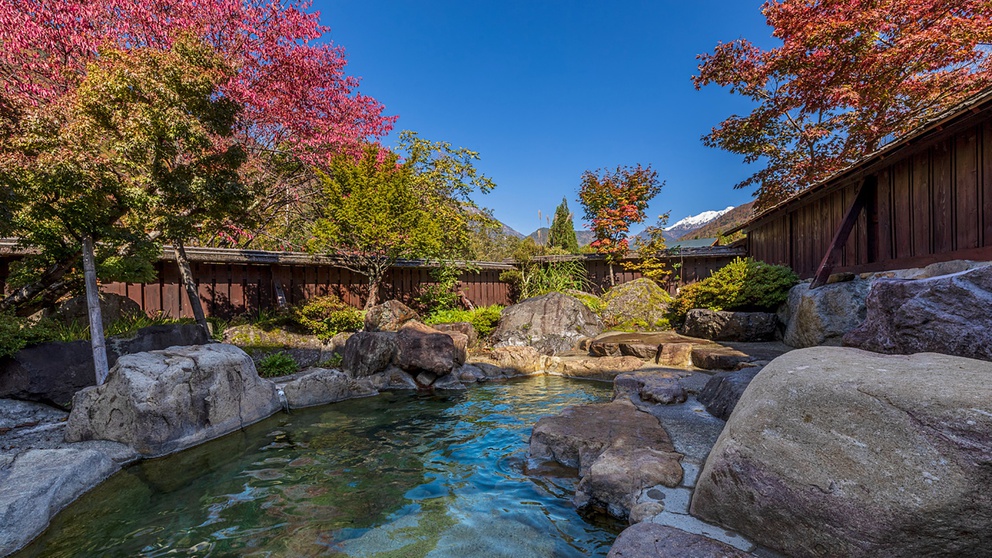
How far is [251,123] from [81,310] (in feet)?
15.3

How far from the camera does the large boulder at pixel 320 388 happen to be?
6.64m

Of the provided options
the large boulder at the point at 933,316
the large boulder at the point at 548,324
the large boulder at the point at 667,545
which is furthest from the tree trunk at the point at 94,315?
the large boulder at the point at 933,316

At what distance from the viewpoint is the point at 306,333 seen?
10.3m

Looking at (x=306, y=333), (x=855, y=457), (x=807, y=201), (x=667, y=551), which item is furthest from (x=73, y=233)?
(x=807, y=201)

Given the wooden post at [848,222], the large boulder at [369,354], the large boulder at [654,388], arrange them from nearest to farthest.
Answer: the large boulder at [654,388]
the wooden post at [848,222]
the large boulder at [369,354]

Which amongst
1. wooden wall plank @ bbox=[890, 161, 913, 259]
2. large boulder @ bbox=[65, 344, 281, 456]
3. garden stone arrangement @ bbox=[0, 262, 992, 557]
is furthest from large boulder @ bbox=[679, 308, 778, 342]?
large boulder @ bbox=[65, 344, 281, 456]

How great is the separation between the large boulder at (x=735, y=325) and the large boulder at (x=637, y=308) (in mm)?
1809

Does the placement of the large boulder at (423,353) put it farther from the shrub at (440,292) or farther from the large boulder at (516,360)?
the shrub at (440,292)

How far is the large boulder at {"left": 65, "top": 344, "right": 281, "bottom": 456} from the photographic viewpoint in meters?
4.55

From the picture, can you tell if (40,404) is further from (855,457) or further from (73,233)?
(855,457)

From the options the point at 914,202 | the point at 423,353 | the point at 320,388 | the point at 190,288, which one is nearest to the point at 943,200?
the point at 914,202

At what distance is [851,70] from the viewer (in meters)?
9.46

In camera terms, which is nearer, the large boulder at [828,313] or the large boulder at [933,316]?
the large boulder at [933,316]

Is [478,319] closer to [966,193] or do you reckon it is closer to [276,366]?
[276,366]
